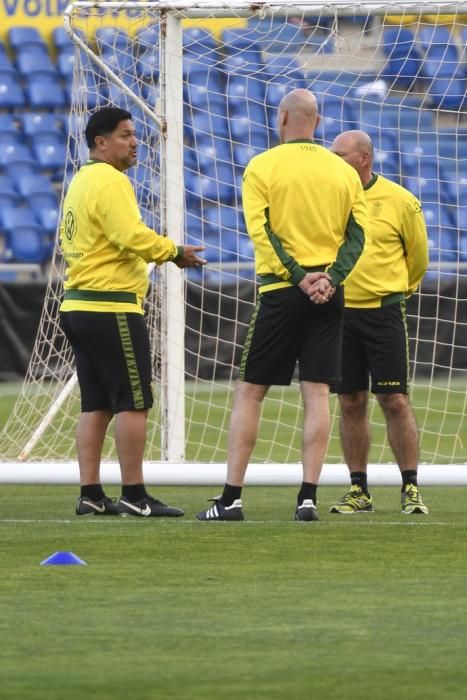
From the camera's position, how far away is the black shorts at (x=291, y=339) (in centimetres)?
674

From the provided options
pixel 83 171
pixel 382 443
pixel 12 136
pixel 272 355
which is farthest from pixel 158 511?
pixel 12 136

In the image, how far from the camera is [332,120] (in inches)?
494

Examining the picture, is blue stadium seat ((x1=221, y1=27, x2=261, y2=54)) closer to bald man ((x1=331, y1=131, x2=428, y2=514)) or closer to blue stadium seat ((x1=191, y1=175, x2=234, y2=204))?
blue stadium seat ((x1=191, y1=175, x2=234, y2=204))

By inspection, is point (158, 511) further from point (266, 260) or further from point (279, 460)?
point (279, 460)

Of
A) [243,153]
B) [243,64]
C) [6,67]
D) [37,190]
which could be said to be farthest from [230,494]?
[6,67]

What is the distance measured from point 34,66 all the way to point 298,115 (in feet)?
45.5

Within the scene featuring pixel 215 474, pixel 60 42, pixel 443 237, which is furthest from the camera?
pixel 60 42

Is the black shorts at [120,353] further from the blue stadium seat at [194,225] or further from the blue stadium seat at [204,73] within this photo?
the blue stadium seat at [204,73]

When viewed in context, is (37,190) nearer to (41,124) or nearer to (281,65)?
(41,124)

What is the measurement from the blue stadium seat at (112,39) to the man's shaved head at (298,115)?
312cm

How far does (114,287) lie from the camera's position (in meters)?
7.02

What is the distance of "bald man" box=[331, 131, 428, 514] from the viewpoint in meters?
7.37

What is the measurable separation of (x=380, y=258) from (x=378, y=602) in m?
2.93

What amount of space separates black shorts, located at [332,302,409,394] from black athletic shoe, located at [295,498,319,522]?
0.68 meters
